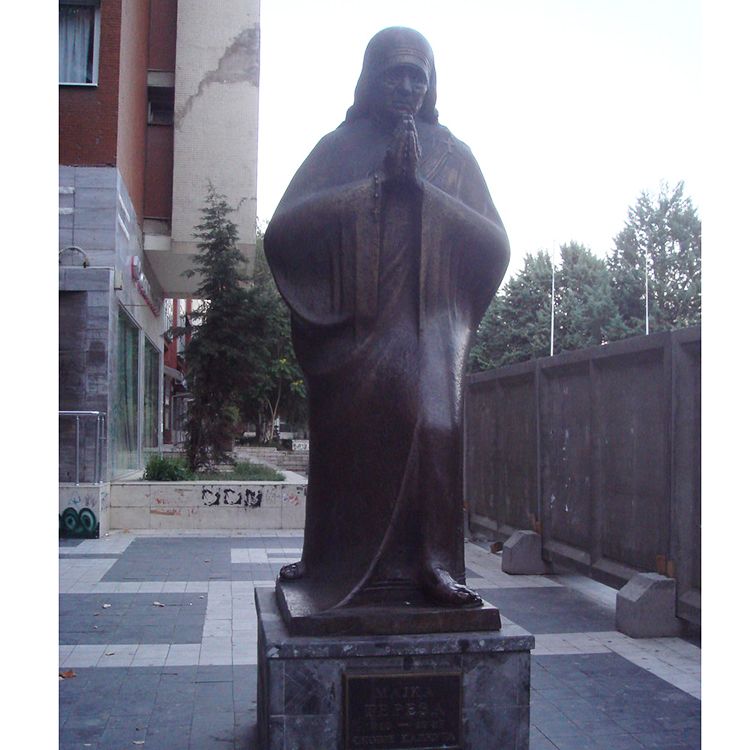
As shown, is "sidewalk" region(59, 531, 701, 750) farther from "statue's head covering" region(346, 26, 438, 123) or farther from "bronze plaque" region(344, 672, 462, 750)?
"statue's head covering" region(346, 26, 438, 123)

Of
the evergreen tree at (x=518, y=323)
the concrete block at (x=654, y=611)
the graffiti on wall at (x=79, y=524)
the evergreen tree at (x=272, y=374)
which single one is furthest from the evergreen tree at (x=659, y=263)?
the concrete block at (x=654, y=611)

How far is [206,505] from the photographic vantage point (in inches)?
565

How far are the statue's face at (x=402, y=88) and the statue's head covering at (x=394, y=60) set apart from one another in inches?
1.0

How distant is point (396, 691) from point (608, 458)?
17.4 ft

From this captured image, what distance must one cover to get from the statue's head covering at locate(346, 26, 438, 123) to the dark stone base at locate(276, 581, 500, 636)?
7.00 ft

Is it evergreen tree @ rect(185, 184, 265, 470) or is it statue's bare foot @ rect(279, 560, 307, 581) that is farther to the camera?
evergreen tree @ rect(185, 184, 265, 470)

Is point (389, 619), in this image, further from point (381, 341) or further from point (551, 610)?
point (551, 610)

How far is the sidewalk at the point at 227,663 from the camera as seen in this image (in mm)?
4629

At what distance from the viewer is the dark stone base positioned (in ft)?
10.9

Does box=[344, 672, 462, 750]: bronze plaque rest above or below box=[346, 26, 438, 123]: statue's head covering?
below

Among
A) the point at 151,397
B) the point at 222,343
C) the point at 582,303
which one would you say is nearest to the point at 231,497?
the point at 222,343

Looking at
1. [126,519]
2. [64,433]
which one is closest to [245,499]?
[126,519]

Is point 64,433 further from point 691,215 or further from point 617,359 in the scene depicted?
point 691,215

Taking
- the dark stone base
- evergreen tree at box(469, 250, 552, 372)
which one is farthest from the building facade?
evergreen tree at box(469, 250, 552, 372)
